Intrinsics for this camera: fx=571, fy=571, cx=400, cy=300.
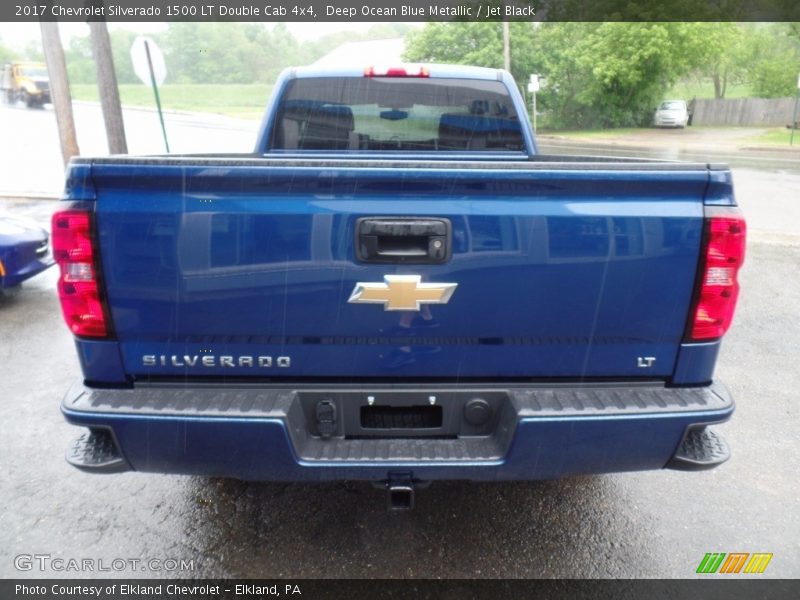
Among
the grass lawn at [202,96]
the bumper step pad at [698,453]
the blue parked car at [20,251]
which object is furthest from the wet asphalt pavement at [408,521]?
the grass lawn at [202,96]

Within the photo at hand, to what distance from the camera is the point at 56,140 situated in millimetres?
26281

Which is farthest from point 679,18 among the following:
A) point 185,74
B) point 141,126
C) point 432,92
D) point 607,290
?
point 185,74

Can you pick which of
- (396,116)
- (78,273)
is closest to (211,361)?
(78,273)

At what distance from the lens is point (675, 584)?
8.18 ft

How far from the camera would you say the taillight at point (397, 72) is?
379 cm

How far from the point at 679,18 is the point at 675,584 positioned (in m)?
37.0

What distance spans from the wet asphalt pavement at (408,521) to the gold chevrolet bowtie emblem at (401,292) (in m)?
1.31

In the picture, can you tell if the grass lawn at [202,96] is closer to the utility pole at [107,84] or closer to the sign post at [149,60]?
the utility pole at [107,84]

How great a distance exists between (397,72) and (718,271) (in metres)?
2.53

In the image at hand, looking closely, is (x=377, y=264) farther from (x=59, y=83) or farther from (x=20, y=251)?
(x=59, y=83)

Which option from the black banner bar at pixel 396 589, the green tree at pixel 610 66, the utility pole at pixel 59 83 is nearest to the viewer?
the black banner bar at pixel 396 589

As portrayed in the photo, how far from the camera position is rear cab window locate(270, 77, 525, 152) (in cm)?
396

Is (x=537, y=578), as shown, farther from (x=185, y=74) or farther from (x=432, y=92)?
(x=185, y=74)

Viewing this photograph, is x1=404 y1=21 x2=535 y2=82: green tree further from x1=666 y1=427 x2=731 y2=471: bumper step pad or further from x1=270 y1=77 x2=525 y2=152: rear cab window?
x1=666 y1=427 x2=731 y2=471: bumper step pad
